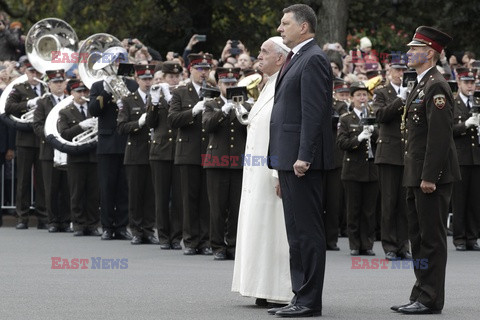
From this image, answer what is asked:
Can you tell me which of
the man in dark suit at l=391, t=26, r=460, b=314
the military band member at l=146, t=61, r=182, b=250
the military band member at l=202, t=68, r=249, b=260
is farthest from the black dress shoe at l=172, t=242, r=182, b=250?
the man in dark suit at l=391, t=26, r=460, b=314

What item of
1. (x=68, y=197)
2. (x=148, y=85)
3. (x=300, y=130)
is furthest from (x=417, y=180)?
(x=68, y=197)

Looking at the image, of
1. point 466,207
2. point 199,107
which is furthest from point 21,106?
point 466,207

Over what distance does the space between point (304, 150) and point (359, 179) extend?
649 centimetres

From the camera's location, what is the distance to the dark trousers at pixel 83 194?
19547mm

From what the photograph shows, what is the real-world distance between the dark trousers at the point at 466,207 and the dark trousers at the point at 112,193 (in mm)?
4513

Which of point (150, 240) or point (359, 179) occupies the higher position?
point (359, 179)

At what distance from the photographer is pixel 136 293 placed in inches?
478

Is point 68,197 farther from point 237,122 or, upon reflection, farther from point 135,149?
point 237,122

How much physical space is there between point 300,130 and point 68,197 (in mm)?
10391

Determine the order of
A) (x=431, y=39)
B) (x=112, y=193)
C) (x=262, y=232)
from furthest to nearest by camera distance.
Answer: (x=112, y=193) < (x=262, y=232) < (x=431, y=39)

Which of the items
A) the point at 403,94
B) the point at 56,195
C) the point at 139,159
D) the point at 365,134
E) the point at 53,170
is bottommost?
the point at 56,195

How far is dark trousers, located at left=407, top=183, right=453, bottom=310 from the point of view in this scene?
10797mm

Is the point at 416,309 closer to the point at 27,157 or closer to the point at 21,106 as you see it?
the point at 21,106

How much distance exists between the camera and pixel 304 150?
10.4 meters
